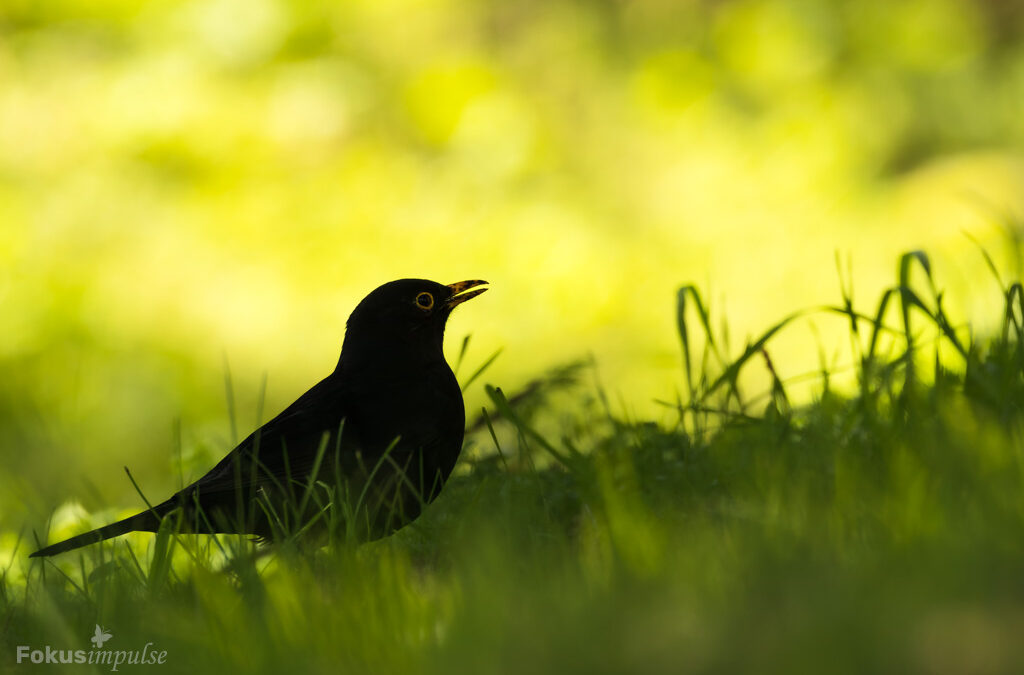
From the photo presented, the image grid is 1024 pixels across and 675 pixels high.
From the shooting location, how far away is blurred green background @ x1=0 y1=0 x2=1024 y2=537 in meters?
8.34

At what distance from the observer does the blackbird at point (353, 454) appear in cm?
291

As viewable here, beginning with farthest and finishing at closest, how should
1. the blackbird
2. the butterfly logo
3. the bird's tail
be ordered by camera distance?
the bird's tail, the blackbird, the butterfly logo

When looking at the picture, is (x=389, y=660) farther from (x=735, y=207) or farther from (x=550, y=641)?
(x=735, y=207)

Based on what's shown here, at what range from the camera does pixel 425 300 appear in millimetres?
3715

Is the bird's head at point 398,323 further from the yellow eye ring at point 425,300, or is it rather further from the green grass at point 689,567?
the green grass at point 689,567

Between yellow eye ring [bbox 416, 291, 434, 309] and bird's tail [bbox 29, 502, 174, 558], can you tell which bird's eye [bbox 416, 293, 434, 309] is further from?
bird's tail [bbox 29, 502, 174, 558]

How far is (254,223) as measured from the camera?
350 inches

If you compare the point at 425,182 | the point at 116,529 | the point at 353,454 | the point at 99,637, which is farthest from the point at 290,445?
the point at 425,182

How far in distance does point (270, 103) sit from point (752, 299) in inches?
158

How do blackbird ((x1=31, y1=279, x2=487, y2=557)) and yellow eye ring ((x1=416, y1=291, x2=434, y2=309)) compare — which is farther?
yellow eye ring ((x1=416, y1=291, x2=434, y2=309))

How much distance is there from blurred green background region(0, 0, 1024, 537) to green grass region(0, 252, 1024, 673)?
472 centimetres

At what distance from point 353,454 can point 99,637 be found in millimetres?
1024

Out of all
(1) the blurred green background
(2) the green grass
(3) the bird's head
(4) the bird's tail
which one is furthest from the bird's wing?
(1) the blurred green background

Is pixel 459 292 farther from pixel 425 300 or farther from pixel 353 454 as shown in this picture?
pixel 353 454
